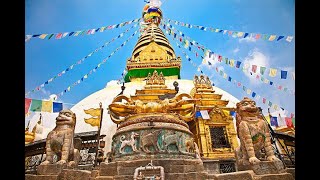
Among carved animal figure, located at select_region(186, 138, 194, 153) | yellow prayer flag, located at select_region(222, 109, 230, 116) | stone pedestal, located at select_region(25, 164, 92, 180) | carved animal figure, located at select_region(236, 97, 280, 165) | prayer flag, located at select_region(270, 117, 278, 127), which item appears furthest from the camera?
yellow prayer flag, located at select_region(222, 109, 230, 116)

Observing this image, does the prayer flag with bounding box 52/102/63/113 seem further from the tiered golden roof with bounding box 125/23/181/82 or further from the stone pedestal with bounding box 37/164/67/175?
the tiered golden roof with bounding box 125/23/181/82

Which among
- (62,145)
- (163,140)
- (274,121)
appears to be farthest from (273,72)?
(62,145)

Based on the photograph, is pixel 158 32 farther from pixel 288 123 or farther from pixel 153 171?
pixel 153 171

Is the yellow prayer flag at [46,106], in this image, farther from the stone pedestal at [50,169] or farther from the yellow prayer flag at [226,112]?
the yellow prayer flag at [226,112]

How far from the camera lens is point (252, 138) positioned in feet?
22.1

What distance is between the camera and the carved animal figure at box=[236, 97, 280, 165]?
6598 mm

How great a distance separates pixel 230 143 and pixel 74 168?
725 centimetres

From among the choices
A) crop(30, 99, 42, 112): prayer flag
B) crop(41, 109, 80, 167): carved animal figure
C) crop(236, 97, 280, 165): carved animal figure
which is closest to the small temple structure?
crop(41, 109, 80, 167): carved animal figure

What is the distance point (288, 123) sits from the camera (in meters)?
11.3

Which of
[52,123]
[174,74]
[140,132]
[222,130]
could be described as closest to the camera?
[140,132]

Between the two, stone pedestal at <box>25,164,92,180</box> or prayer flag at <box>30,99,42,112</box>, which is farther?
prayer flag at <box>30,99,42,112</box>

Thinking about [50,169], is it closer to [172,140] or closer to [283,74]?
[172,140]
